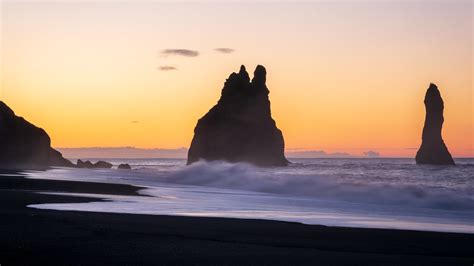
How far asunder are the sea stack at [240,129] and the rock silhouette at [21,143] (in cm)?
3494

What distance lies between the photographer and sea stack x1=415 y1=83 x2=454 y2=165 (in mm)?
169500

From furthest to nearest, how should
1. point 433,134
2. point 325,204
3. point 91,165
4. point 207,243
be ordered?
point 433,134 → point 91,165 → point 325,204 → point 207,243

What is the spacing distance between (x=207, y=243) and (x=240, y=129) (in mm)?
142122

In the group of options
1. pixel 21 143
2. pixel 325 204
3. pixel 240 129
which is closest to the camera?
pixel 325 204

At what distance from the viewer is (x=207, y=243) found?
13297mm

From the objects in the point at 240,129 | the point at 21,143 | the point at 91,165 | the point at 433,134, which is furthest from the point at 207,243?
the point at 433,134

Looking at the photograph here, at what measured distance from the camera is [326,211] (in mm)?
22672

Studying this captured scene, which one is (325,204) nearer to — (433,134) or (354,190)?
(354,190)

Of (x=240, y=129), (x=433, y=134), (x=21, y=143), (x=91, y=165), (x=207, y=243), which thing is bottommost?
(x=207, y=243)

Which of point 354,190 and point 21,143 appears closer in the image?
point 354,190

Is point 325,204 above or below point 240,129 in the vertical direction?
below

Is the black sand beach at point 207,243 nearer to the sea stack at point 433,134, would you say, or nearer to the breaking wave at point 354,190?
the breaking wave at point 354,190

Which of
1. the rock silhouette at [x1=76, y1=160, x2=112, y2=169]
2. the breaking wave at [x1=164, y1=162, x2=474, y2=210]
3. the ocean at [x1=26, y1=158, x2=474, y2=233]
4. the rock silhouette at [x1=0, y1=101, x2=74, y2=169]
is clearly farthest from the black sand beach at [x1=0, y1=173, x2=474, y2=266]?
the rock silhouette at [x1=76, y1=160, x2=112, y2=169]

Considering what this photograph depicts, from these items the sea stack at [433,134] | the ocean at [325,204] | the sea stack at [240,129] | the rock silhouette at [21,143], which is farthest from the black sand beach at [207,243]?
the sea stack at [433,134]
